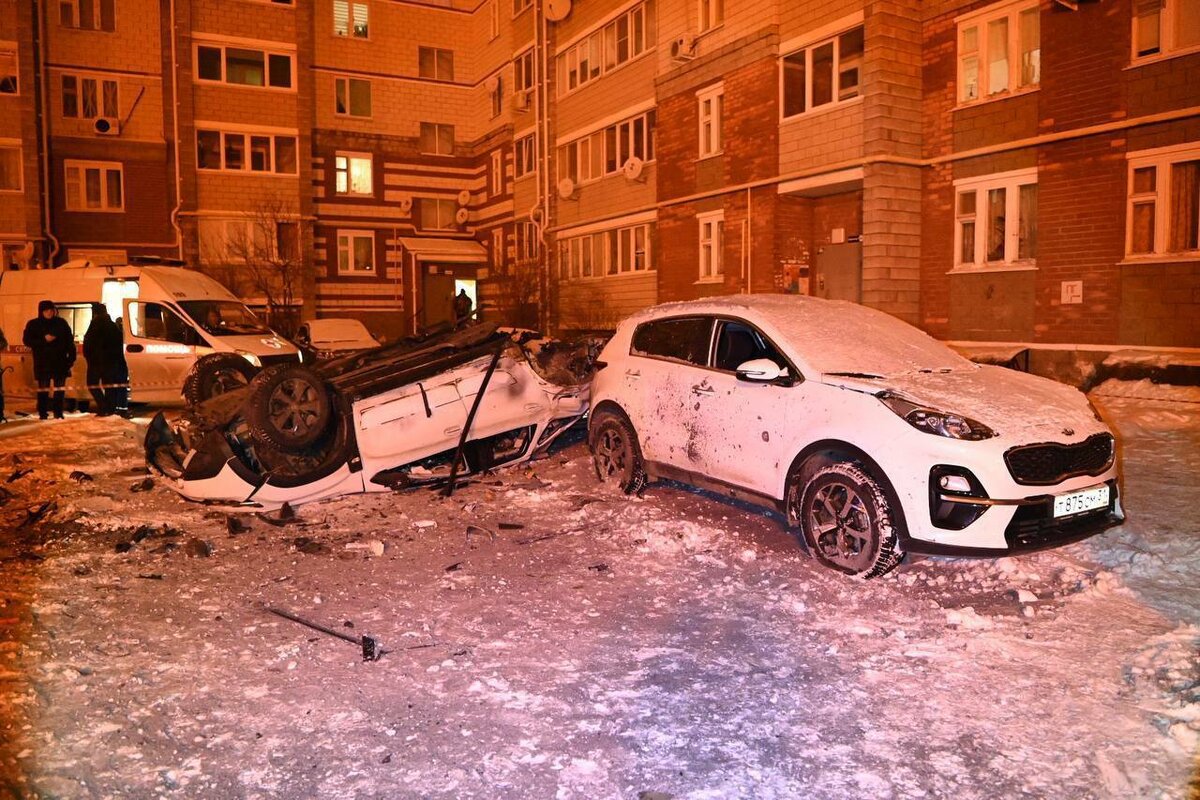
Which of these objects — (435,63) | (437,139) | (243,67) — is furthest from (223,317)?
(435,63)

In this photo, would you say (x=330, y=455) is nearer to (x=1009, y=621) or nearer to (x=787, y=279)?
(x=1009, y=621)

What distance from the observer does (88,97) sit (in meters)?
27.9

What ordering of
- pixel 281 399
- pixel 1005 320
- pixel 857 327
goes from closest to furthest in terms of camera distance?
pixel 857 327 → pixel 281 399 → pixel 1005 320

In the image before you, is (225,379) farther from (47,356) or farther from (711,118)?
(711,118)

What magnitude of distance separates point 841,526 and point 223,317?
13465 millimetres

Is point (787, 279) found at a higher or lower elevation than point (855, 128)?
lower

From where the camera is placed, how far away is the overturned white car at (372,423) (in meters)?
7.55

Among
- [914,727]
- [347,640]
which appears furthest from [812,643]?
[347,640]

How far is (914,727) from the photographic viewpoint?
3.69 metres

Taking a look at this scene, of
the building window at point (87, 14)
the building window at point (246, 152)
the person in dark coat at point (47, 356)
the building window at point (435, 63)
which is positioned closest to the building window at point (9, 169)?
the building window at point (87, 14)

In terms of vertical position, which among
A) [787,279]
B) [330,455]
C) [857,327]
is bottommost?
[330,455]

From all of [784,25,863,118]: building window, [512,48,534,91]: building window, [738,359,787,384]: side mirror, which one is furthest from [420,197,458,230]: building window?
[738,359,787,384]: side mirror

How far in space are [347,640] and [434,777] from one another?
1578mm

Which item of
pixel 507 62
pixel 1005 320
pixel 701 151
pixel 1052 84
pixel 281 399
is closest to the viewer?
pixel 281 399
